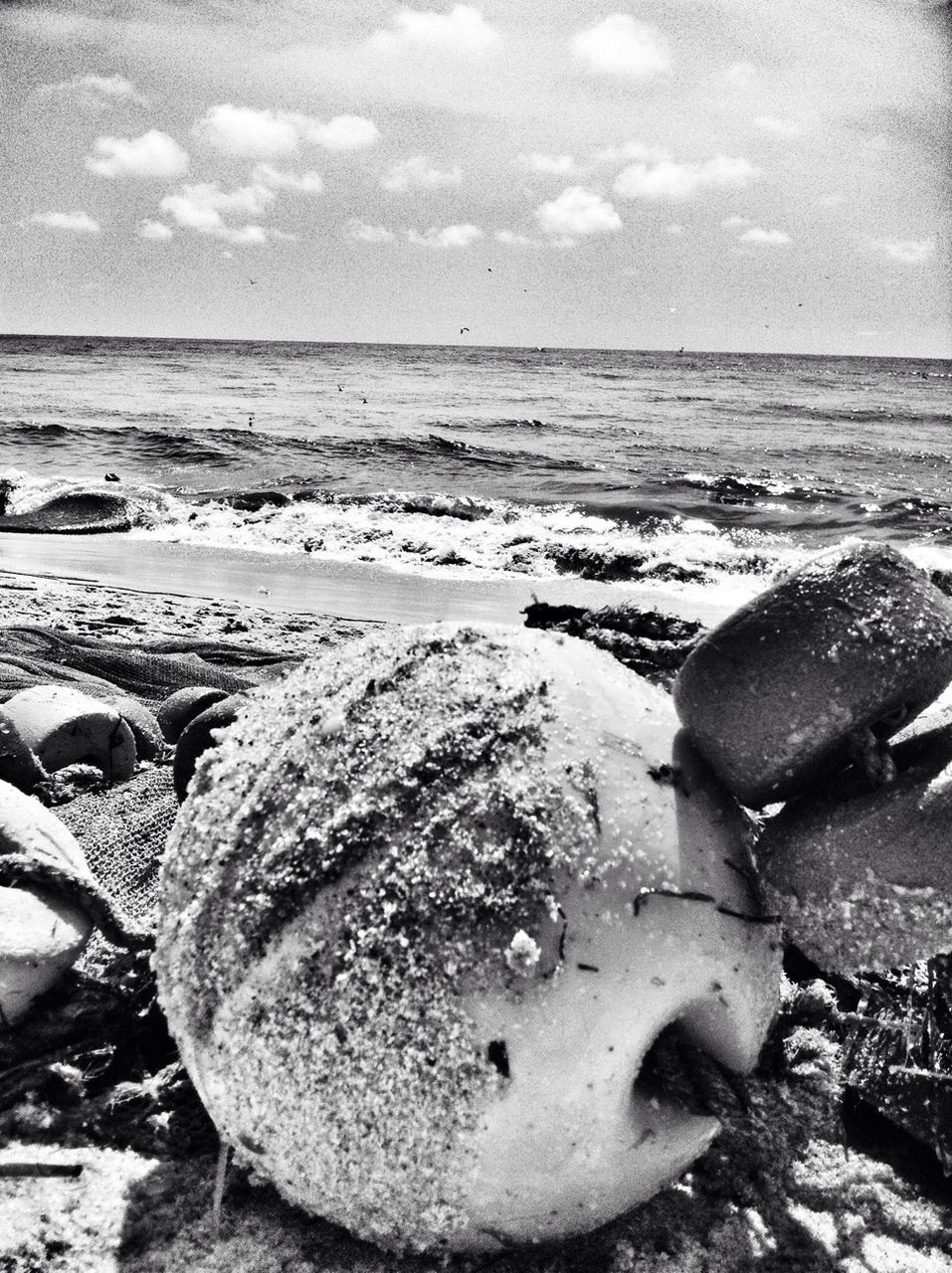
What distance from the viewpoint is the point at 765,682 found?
1855 millimetres

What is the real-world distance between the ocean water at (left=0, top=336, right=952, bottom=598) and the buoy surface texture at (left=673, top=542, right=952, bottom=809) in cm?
701

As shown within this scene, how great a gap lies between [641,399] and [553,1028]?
110 ft

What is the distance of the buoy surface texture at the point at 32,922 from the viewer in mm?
2434

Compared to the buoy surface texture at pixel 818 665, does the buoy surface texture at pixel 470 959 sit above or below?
below

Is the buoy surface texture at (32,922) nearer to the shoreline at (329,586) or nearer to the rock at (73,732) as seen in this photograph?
the rock at (73,732)

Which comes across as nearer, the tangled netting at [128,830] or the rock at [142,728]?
the tangled netting at [128,830]

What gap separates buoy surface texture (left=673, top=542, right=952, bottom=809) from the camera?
71.5 inches

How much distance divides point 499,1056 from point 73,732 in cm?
293

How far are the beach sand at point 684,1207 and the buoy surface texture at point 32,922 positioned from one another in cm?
28

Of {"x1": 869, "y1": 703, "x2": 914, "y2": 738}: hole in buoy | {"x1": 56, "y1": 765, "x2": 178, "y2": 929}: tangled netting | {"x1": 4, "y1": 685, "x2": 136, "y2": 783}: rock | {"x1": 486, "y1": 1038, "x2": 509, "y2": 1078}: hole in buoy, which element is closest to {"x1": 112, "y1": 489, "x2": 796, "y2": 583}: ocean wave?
{"x1": 4, "y1": 685, "x2": 136, "y2": 783}: rock

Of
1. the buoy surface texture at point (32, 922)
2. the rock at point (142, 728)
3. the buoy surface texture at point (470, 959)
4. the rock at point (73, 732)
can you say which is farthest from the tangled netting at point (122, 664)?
the buoy surface texture at point (470, 959)

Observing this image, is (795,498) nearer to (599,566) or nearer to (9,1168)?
(599,566)

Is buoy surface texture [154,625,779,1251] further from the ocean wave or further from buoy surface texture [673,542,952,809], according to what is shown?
the ocean wave

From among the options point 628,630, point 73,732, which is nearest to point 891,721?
point 73,732
